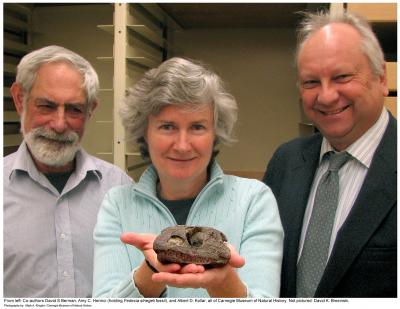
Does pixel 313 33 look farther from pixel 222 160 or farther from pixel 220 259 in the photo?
pixel 220 259

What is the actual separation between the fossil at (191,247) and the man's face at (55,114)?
0.97 feet

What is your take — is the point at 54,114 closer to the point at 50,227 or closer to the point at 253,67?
the point at 50,227

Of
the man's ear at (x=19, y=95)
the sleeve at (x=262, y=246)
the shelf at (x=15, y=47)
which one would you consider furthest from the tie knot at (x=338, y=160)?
the shelf at (x=15, y=47)

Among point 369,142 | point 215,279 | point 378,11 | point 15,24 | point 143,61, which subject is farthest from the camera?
point 15,24

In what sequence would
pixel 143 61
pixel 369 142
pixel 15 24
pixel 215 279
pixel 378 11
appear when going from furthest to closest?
pixel 15 24 → pixel 143 61 → pixel 378 11 → pixel 369 142 → pixel 215 279

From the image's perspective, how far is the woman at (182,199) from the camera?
0.66 m

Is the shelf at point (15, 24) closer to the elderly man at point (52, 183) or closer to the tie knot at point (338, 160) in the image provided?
the elderly man at point (52, 183)

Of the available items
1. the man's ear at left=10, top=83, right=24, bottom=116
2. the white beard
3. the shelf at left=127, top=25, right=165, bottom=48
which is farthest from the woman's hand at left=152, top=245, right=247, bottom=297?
the shelf at left=127, top=25, right=165, bottom=48

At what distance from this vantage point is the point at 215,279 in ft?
1.98

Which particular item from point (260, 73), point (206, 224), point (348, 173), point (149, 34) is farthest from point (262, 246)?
point (149, 34)

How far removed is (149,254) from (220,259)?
0.36 ft

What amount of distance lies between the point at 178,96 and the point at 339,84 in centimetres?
29

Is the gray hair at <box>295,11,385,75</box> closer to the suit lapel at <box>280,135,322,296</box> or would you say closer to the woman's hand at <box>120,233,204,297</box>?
the suit lapel at <box>280,135,322,296</box>

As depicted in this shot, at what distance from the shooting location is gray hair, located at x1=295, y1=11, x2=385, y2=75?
0.69 m
